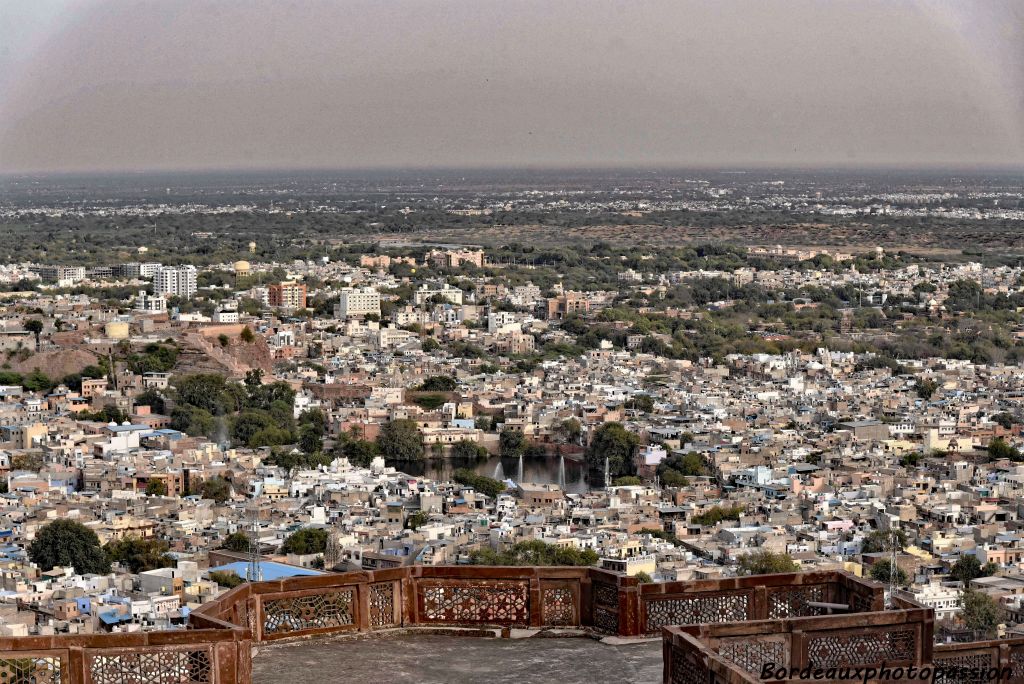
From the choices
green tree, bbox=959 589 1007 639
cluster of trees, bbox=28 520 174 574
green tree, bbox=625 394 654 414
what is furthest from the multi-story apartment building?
green tree, bbox=959 589 1007 639

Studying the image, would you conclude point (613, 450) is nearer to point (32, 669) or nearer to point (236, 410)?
point (236, 410)

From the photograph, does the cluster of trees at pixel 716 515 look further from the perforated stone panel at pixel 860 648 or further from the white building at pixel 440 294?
the white building at pixel 440 294

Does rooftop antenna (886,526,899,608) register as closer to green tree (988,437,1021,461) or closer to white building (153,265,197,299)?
green tree (988,437,1021,461)

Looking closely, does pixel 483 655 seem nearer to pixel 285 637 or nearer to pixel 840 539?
pixel 285 637

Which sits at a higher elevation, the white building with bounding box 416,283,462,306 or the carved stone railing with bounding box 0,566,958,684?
the carved stone railing with bounding box 0,566,958,684

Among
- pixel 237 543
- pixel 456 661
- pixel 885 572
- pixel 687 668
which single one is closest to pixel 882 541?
pixel 885 572

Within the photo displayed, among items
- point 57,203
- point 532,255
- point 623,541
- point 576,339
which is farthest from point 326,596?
point 57,203
